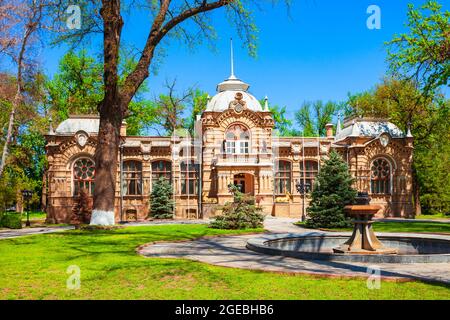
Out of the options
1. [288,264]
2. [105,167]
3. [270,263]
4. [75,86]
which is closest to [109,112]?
[105,167]

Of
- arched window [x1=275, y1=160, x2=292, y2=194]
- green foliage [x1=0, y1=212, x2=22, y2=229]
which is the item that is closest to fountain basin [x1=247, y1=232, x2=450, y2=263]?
green foliage [x1=0, y1=212, x2=22, y2=229]

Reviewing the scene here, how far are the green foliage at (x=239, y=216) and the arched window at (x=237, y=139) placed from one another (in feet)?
44.7

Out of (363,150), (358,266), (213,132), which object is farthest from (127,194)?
(358,266)

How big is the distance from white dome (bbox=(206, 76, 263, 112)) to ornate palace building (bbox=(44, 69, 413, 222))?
131 millimetres

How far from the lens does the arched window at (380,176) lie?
37.4m

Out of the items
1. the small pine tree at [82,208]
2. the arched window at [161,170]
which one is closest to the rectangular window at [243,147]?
the arched window at [161,170]

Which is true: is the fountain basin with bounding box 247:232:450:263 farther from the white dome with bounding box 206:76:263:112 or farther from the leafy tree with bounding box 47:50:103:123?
the leafy tree with bounding box 47:50:103:123

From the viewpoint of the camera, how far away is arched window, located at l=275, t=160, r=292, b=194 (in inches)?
1486

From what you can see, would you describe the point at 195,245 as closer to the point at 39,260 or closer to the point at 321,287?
the point at 39,260

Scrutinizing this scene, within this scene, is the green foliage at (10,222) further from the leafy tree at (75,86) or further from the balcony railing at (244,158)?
the leafy tree at (75,86)

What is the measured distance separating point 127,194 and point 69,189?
4597 millimetres

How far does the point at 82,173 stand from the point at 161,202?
6.74 m

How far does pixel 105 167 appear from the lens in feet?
60.4
